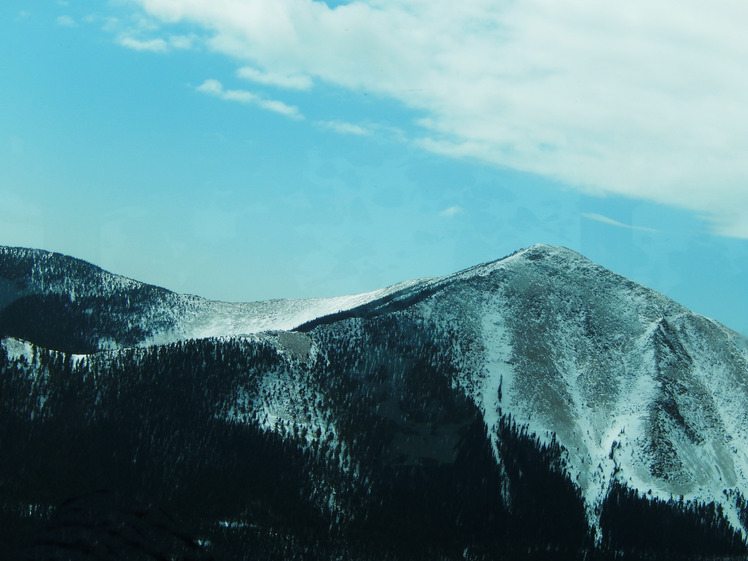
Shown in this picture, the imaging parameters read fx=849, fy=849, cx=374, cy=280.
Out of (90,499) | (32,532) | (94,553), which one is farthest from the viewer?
(90,499)

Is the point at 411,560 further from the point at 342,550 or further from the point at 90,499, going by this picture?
the point at 90,499

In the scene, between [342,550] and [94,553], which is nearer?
[94,553]

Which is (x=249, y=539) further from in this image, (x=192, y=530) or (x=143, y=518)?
(x=143, y=518)

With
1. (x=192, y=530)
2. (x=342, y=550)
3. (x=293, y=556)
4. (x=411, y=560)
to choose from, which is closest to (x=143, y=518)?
(x=192, y=530)

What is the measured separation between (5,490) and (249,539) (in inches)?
2311

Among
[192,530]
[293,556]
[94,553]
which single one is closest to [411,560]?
[293,556]

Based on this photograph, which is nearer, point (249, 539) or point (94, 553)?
point (94, 553)

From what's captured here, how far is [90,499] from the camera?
18750 centimetres

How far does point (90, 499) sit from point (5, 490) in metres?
25.3

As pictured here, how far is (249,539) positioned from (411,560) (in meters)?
38.2

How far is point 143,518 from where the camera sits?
596 feet

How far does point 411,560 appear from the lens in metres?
199

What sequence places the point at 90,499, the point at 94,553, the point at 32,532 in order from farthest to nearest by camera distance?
the point at 90,499
the point at 32,532
the point at 94,553

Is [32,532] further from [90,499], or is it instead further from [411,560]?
[411,560]
